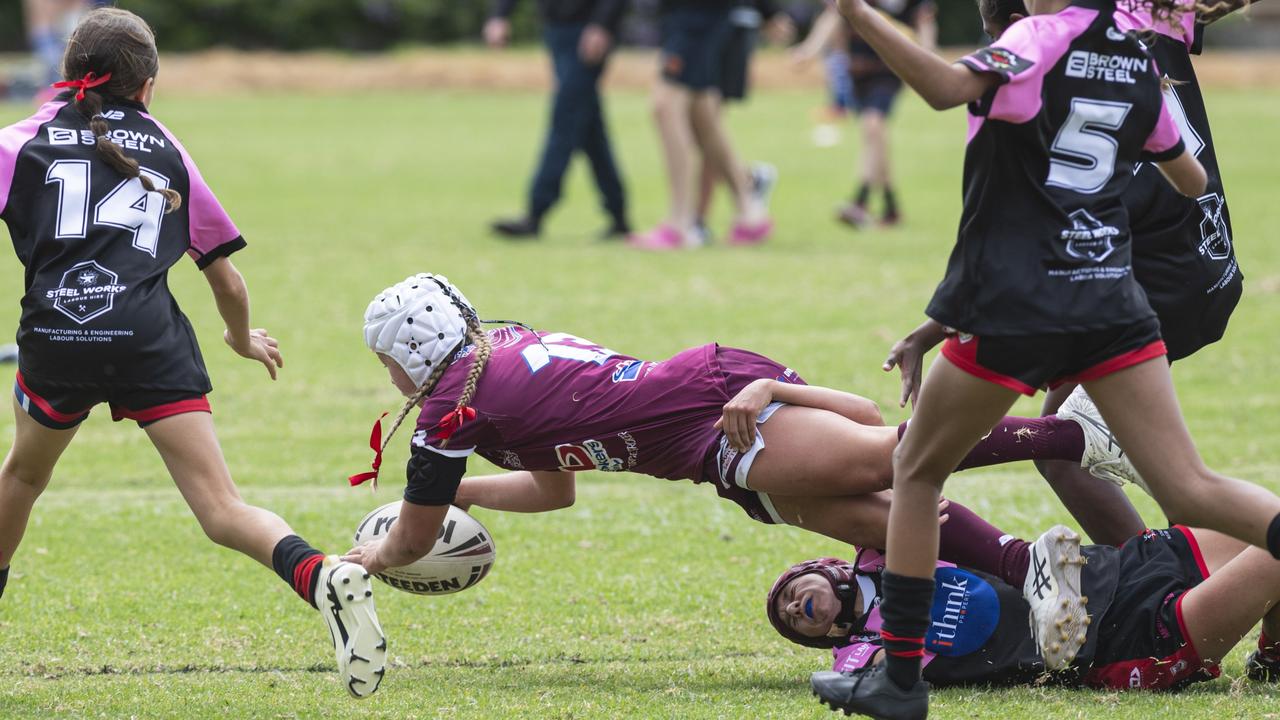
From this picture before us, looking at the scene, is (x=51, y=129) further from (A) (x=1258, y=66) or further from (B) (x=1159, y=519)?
(A) (x=1258, y=66)

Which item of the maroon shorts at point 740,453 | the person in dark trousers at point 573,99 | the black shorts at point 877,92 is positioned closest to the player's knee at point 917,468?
the maroon shorts at point 740,453

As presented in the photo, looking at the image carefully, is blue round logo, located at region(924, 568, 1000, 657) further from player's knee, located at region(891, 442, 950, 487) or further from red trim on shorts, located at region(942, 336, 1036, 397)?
red trim on shorts, located at region(942, 336, 1036, 397)

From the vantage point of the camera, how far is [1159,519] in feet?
17.6

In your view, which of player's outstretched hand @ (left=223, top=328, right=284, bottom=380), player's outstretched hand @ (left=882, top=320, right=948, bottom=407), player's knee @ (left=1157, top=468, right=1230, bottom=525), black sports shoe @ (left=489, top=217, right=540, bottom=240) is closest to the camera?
player's knee @ (left=1157, top=468, right=1230, bottom=525)

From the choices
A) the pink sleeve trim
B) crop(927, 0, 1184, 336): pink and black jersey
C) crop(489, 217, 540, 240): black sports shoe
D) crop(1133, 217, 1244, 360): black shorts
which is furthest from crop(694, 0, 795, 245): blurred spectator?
crop(927, 0, 1184, 336): pink and black jersey

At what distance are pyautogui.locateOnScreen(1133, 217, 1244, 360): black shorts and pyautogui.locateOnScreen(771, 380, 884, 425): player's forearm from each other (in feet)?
2.59

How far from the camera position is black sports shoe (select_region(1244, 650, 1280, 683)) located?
390cm

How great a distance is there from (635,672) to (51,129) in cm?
199

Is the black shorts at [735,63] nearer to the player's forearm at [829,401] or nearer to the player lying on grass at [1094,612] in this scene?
the player's forearm at [829,401]

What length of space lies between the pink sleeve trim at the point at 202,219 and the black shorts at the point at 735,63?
25.4 ft

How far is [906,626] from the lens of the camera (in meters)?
3.41

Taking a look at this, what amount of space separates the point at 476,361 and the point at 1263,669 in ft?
6.95

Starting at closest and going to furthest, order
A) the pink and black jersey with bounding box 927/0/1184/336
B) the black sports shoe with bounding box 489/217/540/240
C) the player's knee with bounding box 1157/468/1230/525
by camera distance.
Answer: the pink and black jersey with bounding box 927/0/1184/336 → the player's knee with bounding box 1157/468/1230/525 → the black sports shoe with bounding box 489/217/540/240

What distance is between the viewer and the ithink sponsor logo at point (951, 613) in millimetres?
3908
